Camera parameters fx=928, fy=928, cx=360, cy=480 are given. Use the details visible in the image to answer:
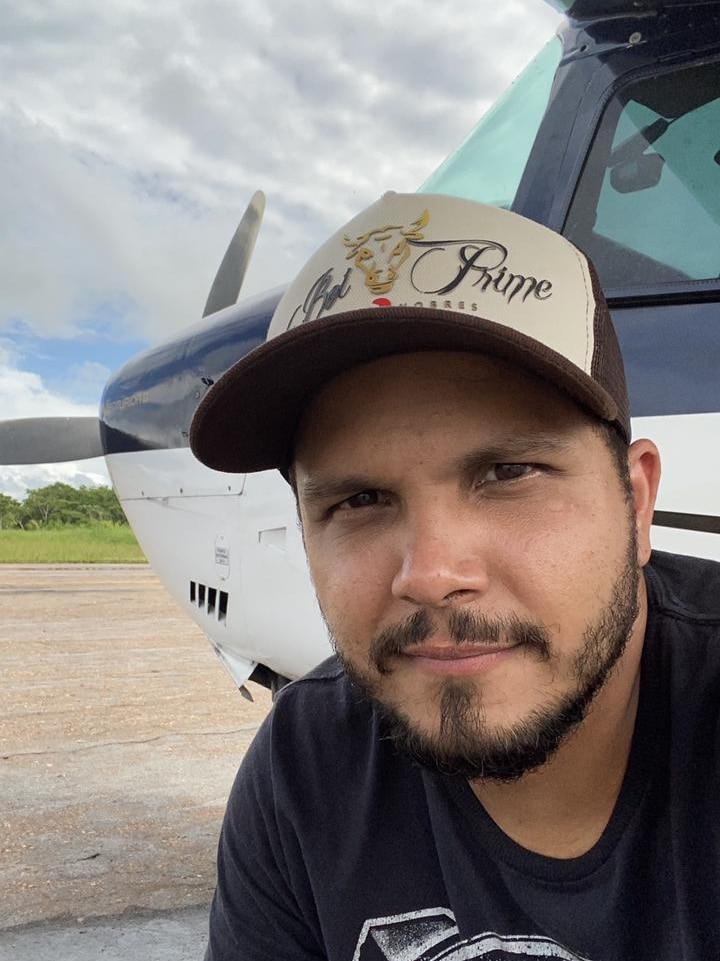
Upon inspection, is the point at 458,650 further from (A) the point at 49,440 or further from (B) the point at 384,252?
(A) the point at 49,440

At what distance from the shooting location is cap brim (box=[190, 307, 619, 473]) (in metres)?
1.15

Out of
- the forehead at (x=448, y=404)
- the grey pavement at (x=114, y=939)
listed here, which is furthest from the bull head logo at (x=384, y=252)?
the grey pavement at (x=114, y=939)

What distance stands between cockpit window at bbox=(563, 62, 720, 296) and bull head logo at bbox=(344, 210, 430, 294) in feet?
2.39

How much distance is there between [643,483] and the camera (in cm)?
133

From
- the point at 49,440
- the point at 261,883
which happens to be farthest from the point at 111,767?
the point at 261,883

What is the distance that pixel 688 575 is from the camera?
4.54 feet

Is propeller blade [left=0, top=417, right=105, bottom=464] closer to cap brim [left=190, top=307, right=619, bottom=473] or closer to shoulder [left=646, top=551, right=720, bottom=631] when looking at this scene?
cap brim [left=190, top=307, right=619, bottom=473]

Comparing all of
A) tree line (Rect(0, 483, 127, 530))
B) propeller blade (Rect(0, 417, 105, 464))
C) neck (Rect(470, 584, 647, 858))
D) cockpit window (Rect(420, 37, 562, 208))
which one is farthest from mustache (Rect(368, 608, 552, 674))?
tree line (Rect(0, 483, 127, 530))

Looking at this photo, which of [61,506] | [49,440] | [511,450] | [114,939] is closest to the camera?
[511,450]

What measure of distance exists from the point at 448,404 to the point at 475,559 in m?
0.23

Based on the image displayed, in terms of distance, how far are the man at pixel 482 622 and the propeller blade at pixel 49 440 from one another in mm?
2953

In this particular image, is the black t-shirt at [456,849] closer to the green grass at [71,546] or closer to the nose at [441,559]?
the nose at [441,559]

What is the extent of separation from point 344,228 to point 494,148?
4.28ft

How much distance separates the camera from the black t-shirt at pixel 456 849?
109 centimetres
